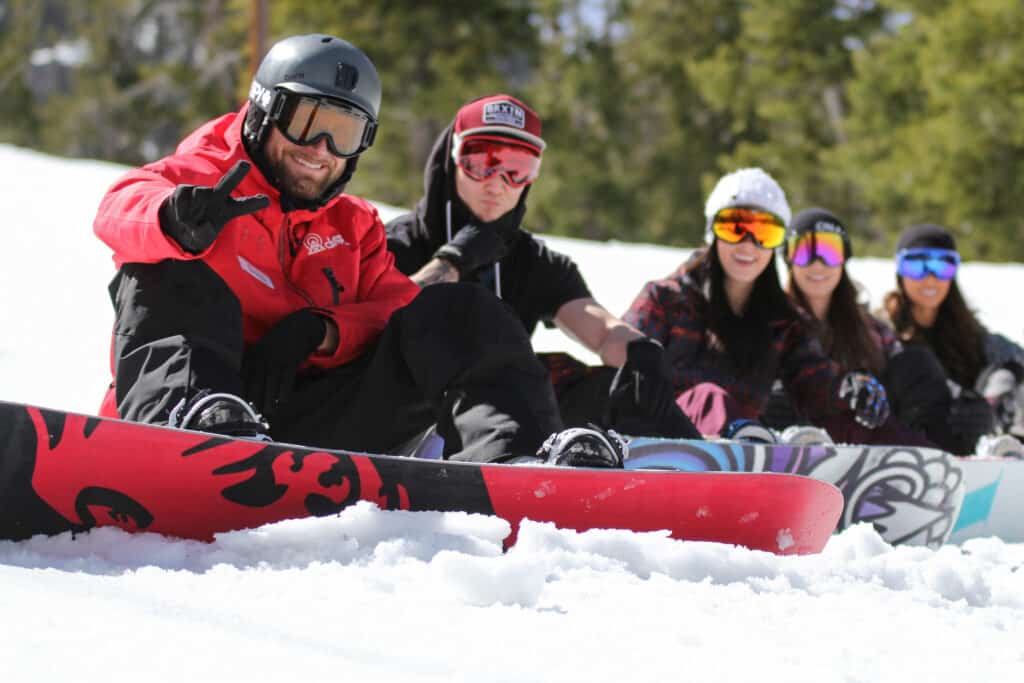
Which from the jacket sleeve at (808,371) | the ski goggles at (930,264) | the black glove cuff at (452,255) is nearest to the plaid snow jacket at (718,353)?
the jacket sleeve at (808,371)

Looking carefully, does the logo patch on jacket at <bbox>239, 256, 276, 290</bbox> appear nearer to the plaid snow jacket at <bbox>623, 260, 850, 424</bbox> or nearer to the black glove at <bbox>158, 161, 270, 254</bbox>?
the black glove at <bbox>158, 161, 270, 254</bbox>

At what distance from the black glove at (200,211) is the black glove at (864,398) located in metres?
3.16

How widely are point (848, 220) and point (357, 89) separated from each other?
85.1 ft

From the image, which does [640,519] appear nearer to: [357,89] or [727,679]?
[727,679]

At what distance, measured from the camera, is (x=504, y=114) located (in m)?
4.39

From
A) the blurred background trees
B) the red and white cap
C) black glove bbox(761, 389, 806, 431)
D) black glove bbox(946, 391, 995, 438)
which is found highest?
the blurred background trees

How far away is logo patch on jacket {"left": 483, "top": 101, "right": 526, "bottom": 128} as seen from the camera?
4.36m

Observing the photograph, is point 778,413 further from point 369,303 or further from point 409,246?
point 369,303

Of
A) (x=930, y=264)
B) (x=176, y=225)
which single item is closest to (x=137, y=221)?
(x=176, y=225)

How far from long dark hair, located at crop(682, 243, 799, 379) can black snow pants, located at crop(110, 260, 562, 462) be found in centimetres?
227

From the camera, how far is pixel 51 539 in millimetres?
2275

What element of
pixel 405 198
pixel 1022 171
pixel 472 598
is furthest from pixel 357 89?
pixel 405 198

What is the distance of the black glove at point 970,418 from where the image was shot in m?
5.73

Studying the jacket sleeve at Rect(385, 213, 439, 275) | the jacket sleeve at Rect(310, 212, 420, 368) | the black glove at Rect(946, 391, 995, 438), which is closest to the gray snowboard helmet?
the jacket sleeve at Rect(310, 212, 420, 368)
